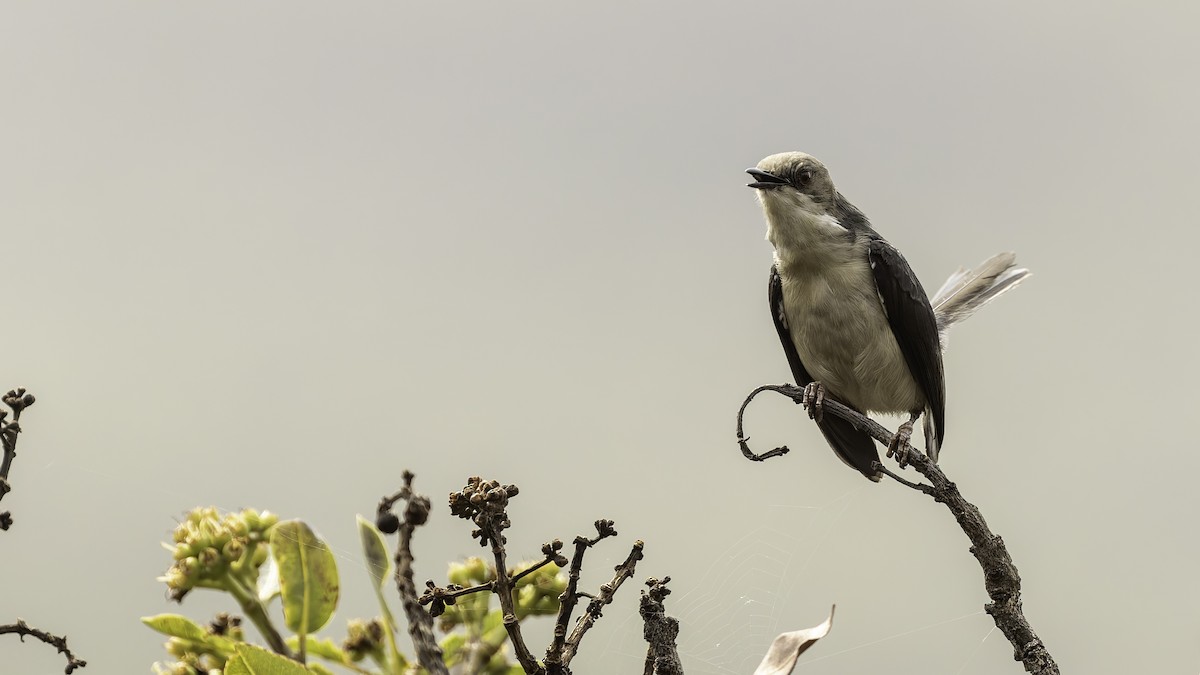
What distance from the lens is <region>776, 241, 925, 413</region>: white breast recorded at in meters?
2.94

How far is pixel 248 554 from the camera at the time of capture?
1085 mm

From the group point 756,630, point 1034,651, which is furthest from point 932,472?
point 756,630

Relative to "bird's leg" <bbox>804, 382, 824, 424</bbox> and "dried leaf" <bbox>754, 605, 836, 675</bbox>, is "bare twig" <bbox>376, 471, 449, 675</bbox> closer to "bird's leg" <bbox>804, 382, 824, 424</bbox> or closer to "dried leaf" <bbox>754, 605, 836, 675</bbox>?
"dried leaf" <bbox>754, 605, 836, 675</bbox>

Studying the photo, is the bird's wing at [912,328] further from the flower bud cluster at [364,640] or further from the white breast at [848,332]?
the flower bud cluster at [364,640]

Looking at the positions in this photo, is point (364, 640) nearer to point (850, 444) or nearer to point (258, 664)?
point (258, 664)

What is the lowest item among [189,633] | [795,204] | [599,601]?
[599,601]

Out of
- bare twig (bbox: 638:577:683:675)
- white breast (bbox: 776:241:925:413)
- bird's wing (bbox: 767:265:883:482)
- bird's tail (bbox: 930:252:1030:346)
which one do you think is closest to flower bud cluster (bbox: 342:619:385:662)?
bare twig (bbox: 638:577:683:675)

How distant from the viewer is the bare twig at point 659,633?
3.62 feet

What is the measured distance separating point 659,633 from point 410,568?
1.31 ft

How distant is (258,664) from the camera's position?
0.92 metres

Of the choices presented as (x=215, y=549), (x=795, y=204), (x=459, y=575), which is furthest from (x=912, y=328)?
(x=215, y=549)

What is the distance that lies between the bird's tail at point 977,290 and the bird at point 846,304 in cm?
96

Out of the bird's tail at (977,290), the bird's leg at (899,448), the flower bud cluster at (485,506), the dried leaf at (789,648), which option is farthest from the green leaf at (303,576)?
the bird's tail at (977,290)

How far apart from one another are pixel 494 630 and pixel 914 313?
7.08ft
